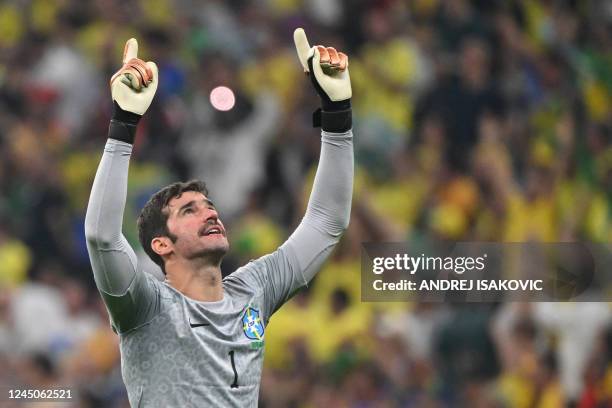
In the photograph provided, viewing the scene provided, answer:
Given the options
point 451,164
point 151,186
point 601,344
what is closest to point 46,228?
point 151,186

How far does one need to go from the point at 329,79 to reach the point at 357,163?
4.56 meters

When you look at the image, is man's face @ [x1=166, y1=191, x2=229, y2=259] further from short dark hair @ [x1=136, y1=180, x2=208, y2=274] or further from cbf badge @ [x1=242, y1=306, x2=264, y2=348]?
cbf badge @ [x1=242, y1=306, x2=264, y2=348]

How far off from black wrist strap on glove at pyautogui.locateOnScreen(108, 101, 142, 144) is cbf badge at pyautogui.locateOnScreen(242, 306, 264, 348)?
748mm

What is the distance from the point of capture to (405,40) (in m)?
9.37

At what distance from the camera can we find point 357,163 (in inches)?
341

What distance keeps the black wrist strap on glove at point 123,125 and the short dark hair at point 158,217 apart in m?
0.47

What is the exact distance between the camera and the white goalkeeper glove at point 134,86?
367 cm

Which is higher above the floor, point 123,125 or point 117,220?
point 123,125

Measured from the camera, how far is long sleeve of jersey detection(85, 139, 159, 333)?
3584 millimetres

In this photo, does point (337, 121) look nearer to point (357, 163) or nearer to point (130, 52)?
point (130, 52)

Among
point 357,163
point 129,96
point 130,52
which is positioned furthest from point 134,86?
point 357,163

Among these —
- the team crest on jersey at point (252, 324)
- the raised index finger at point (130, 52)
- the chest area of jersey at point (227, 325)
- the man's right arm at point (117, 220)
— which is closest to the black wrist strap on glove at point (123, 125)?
the man's right arm at point (117, 220)

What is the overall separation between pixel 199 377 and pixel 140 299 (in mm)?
309

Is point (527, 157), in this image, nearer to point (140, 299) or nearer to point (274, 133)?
point (274, 133)
